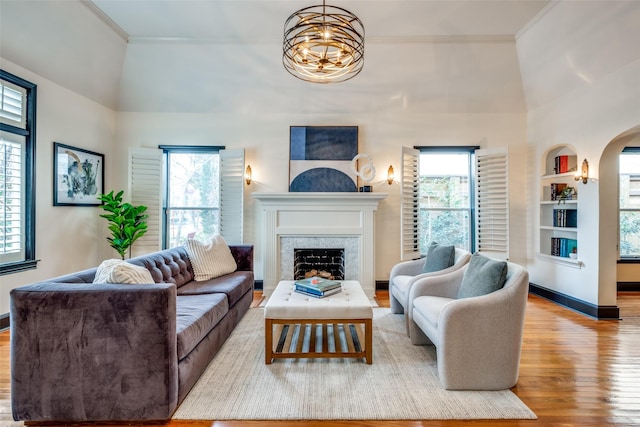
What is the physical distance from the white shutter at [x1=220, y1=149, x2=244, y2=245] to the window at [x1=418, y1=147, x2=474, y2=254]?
10.1 feet

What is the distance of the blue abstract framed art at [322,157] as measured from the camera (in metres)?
5.14

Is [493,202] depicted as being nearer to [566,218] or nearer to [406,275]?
[566,218]

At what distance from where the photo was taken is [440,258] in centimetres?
346

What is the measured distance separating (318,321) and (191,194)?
12.3 ft

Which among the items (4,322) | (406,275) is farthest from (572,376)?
(4,322)

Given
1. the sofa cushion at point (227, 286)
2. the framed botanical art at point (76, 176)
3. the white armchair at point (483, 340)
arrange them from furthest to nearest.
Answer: the framed botanical art at point (76, 176) → the sofa cushion at point (227, 286) → the white armchair at point (483, 340)

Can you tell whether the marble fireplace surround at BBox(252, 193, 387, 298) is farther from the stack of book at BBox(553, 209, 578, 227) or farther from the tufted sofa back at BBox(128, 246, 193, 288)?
the stack of book at BBox(553, 209, 578, 227)

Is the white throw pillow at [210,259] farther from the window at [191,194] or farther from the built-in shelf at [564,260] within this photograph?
the built-in shelf at [564,260]

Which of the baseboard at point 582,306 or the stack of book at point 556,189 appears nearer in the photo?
the baseboard at point 582,306

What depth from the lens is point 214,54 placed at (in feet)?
15.0

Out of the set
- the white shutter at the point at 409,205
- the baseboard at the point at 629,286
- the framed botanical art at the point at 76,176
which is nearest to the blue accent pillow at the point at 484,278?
the white shutter at the point at 409,205

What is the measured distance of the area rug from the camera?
2.01m

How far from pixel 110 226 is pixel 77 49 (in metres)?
2.40

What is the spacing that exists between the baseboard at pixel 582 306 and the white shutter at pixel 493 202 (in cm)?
74
